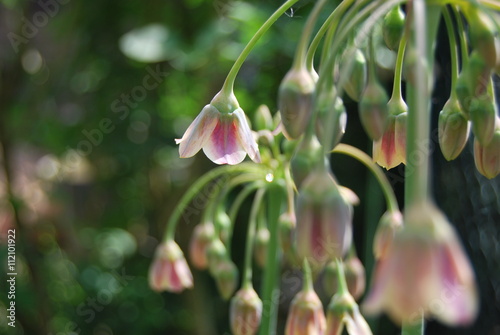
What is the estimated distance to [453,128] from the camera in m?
0.82

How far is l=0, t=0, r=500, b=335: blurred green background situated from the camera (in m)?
2.60

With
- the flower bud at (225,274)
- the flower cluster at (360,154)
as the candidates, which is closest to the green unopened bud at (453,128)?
the flower cluster at (360,154)

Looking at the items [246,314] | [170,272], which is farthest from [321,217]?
[170,272]

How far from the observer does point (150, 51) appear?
7.70 ft

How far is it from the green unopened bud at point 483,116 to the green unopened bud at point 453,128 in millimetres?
63

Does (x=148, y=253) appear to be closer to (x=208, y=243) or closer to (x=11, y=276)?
(x=11, y=276)

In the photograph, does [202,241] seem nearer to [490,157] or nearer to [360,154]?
[360,154]

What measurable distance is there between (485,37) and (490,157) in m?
0.21

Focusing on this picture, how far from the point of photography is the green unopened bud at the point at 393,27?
853 mm

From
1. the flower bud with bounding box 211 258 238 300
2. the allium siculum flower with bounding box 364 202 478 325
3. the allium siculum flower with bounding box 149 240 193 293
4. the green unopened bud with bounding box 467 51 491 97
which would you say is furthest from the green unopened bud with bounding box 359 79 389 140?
the allium siculum flower with bounding box 149 240 193 293

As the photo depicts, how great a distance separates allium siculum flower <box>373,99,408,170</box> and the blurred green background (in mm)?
1539

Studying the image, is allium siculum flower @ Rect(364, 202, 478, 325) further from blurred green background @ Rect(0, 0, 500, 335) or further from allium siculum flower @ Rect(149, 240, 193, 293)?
blurred green background @ Rect(0, 0, 500, 335)

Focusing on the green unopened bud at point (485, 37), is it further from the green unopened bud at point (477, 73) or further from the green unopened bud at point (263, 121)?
the green unopened bud at point (263, 121)

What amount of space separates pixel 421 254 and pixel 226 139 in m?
0.45
